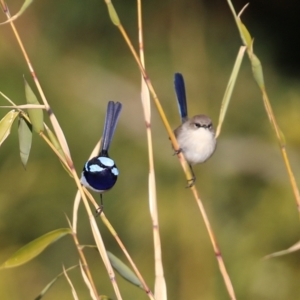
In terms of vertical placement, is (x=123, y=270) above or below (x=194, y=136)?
below

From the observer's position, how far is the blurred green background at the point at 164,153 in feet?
10.6

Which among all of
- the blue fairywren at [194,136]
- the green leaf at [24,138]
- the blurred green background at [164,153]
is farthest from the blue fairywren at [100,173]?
the blurred green background at [164,153]

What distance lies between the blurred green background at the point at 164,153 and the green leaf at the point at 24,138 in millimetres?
2104

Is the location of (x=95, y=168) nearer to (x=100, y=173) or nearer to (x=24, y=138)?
(x=100, y=173)

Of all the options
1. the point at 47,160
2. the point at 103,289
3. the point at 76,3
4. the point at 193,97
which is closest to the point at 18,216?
the point at 47,160

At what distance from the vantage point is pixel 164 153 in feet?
12.0

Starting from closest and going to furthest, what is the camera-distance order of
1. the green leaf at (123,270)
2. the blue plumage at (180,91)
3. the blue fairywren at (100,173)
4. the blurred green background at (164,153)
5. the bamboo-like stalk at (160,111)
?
the bamboo-like stalk at (160,111) < the green leaf at (123,270) < the blue fairywren at (100,173) < the blue plumage at (180,91) < the blurred green background at (164,153)

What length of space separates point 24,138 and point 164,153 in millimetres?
2617

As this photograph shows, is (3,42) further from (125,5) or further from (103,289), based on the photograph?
(103,289)

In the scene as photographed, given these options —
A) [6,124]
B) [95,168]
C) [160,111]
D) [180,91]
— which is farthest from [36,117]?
[180,91]

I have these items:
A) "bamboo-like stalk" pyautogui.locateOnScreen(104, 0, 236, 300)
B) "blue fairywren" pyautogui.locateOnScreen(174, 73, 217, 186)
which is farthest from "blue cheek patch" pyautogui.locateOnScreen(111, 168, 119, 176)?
"bamboo-like stalk" pyautogui.locateOnScreen(104, 0, 236, 300)

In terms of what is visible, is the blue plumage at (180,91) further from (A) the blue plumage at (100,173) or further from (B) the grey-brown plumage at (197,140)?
(A) the blue plumage at (100,173)

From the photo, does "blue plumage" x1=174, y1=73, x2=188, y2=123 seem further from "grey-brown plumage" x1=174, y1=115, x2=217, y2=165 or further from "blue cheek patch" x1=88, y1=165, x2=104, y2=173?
"blue cheek patch" x1=88, y1=165, x2=104, y2=173

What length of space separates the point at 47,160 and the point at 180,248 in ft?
2.79
